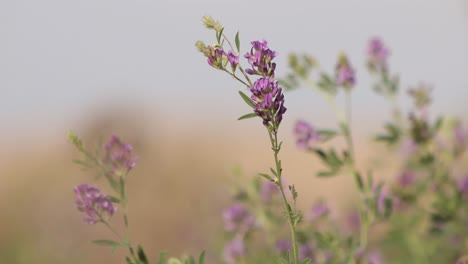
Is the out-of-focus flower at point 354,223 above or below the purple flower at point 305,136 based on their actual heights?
below

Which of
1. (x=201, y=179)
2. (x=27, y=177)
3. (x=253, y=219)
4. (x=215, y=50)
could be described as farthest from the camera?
(x=27, y=177)

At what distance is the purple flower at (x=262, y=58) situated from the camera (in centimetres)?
174

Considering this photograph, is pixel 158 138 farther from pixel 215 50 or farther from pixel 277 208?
pixel 215 50

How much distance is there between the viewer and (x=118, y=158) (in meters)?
2.18

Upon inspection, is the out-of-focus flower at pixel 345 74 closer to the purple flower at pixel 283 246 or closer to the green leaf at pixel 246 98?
the purple flower at pixel 283 246

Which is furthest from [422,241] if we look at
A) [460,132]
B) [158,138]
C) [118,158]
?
[158,138]

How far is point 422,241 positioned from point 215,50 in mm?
2522

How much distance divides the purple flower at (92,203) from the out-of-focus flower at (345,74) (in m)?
1.40

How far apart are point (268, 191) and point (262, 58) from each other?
167 centimetres

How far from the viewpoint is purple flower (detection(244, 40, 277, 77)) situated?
174 centimetres

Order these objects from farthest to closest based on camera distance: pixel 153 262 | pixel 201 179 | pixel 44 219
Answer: pixel 201 179
pixel 44 219
pixel 153 262

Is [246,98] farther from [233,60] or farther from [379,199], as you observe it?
[379,199]

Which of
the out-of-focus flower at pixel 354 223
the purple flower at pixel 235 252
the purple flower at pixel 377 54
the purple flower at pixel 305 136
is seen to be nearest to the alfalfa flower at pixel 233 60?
the purple flower at pixel 305 136

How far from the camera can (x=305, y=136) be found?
3.02 metres
